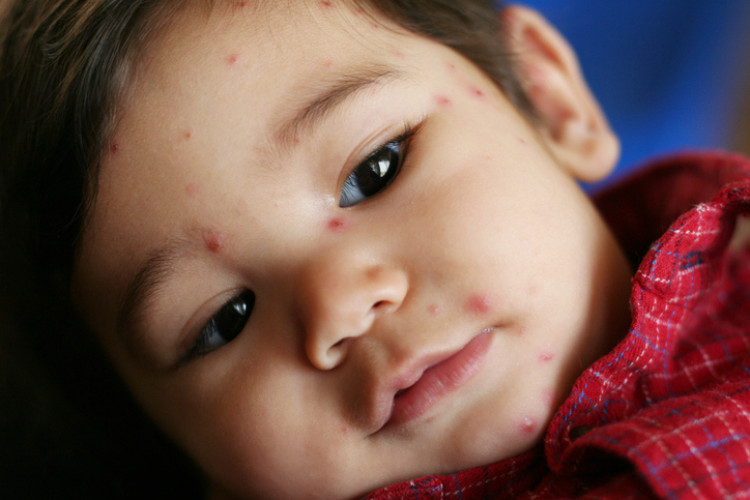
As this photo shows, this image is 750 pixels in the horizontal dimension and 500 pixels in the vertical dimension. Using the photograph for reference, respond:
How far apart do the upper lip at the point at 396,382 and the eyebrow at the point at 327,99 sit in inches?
10.8

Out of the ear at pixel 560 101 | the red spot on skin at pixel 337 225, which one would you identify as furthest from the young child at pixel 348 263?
the ear at pixel 560 101

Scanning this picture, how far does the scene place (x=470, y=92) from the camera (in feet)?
3.03

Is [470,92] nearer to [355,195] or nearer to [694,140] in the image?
[355,195]

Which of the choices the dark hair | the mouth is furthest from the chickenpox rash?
the mouth

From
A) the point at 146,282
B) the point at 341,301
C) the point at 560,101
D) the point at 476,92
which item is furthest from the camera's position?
the point at 560,101

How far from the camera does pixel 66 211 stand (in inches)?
34.8

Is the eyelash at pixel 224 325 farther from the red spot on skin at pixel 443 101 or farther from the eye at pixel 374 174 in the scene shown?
the red spot on skin at pixel 443 101

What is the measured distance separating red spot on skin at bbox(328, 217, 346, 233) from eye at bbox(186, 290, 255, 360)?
0.13m

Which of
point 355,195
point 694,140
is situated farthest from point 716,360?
point 694,140

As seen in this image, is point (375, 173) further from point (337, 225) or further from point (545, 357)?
point (545, 357)

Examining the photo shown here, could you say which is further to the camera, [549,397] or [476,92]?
[476,92]

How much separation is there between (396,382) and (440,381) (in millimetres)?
51

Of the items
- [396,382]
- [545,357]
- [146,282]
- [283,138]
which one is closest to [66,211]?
[146,282]

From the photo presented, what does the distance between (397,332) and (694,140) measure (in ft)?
4.79
